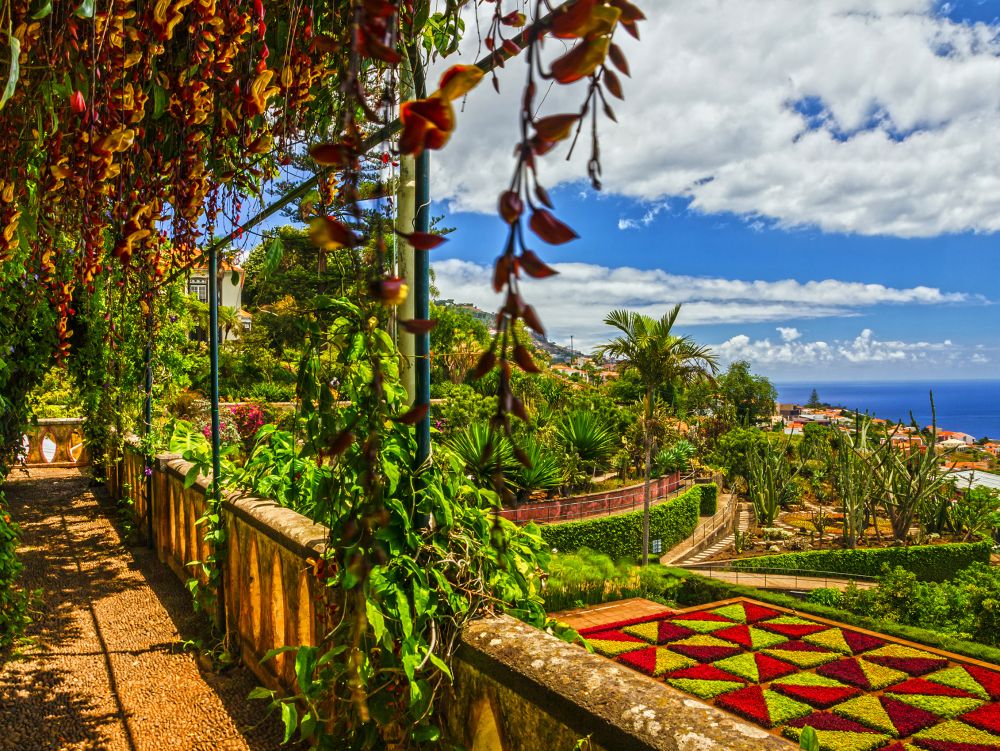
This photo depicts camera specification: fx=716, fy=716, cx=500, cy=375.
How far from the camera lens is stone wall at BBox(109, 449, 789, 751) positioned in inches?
49.7

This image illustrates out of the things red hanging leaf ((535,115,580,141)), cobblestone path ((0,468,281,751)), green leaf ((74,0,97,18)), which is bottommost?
cobblestone path ((0,468,281,751))

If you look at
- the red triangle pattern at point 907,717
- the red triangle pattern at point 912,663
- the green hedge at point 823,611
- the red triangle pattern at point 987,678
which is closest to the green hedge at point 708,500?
the green hedge at point 823,611

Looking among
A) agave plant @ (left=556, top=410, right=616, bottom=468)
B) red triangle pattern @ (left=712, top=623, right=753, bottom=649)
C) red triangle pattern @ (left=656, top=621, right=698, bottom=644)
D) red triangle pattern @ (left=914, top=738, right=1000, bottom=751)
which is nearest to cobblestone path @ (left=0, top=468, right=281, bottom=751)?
red triangle pattern @ (left=914, top=738, right=1000, bottom=751)

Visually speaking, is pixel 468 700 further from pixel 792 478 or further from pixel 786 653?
pixel 792 478

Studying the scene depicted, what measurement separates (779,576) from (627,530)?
11.2 ft

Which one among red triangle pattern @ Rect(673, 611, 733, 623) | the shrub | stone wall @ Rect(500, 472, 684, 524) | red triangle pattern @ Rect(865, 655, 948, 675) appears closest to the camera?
red triangle pattern @ Rect(865, 655, 948, 675)

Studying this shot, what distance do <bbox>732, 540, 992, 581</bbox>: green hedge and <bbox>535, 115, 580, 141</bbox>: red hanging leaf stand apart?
1686 cm

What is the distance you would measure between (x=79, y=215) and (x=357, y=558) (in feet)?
6.70

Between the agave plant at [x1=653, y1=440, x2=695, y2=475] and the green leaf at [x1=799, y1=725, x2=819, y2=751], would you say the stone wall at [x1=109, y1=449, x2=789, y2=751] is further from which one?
the agave plant at [x1=653, y1=440, x2=695, y2=475]

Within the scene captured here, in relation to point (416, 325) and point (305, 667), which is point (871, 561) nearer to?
point (305, 667)

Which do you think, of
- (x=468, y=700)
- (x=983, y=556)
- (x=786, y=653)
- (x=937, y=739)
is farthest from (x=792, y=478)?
(x=468, y=700)

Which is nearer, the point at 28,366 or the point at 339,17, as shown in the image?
the point at 339,17

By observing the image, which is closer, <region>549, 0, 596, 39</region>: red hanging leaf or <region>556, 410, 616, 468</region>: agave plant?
<region>549, 0, 596, 39</region>: red hanging leaf

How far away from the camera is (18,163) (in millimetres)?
1664
